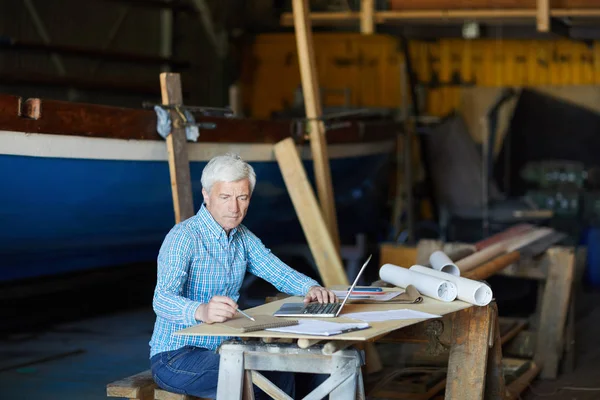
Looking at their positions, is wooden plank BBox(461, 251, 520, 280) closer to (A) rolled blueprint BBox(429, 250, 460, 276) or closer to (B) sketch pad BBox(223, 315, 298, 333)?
(A) rolled blueprint BBox(429, 250, 460, 276)

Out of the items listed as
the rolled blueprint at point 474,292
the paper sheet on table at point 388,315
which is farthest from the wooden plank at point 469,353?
the paper sheet on table at point 388,315

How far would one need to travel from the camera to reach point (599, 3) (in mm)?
6605

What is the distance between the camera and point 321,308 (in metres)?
2.95

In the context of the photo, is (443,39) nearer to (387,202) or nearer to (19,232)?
(387,202)

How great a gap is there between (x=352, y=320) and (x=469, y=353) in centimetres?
73

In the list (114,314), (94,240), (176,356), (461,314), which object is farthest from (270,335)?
(114,314)

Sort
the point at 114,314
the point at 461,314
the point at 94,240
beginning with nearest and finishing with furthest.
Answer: the point at 461,314
the point at 94,240
the point at 114,314

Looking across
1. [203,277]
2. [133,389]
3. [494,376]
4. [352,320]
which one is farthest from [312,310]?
[494,376]

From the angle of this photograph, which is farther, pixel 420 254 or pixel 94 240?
pixel 94 240

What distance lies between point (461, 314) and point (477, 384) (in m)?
0.26

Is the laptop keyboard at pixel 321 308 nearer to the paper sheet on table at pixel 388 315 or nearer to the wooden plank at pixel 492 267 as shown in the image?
the paper sheet on table at pixel 388 315

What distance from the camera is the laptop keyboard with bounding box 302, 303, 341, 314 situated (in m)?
2.89

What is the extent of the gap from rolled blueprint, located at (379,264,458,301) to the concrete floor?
1637 mm

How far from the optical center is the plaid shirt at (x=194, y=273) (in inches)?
117
